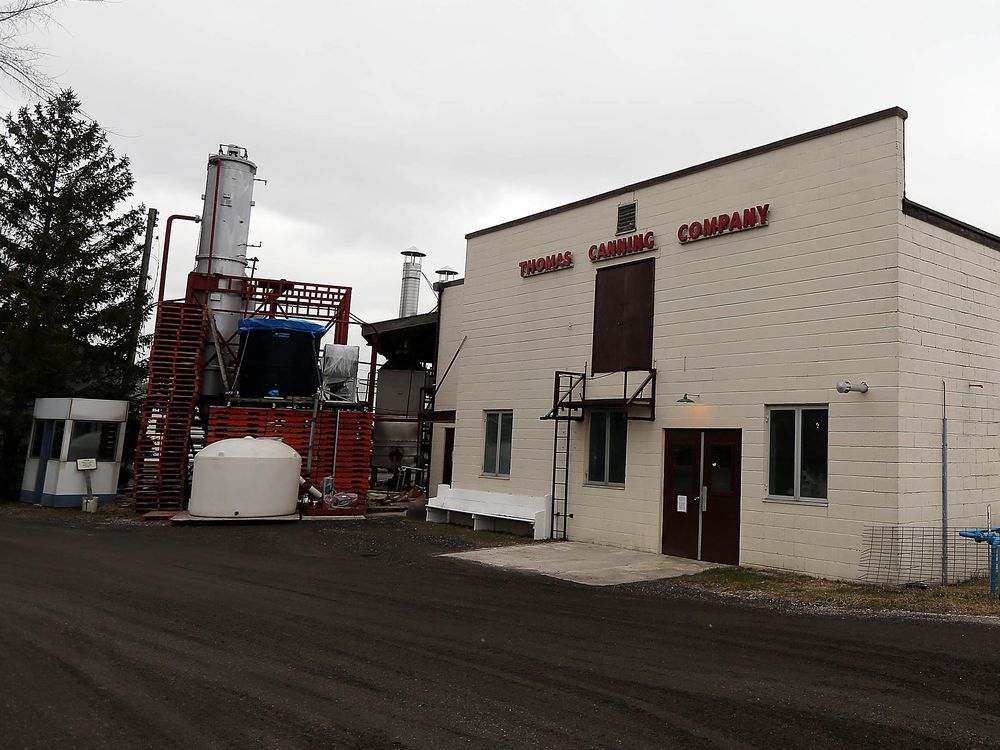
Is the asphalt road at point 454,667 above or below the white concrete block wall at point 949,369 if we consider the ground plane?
below

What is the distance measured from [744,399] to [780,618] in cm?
499

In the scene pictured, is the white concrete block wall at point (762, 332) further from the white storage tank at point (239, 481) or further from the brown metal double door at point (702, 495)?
the white storage tank at point (239, 481)

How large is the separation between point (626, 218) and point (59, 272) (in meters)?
18.4

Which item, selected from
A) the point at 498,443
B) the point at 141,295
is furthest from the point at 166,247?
the point at 498,443

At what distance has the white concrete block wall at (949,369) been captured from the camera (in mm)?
11695

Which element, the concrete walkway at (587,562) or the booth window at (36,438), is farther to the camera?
the booth window at (36,438)

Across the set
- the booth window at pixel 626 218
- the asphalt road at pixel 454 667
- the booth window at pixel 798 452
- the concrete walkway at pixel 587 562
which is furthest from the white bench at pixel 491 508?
the booth window at pixel 626 218

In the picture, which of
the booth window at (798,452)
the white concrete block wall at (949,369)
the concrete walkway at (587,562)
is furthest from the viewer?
the concrete walkway at (587,562)

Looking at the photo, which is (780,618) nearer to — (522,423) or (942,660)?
(942,660)

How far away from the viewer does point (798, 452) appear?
41.9ft

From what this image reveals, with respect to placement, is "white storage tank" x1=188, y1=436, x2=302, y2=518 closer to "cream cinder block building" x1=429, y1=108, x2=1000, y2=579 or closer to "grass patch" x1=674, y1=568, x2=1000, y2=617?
"cream cinder block building" x1=429, y1=108, x2=1000, y2=579

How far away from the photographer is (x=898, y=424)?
11477 mm

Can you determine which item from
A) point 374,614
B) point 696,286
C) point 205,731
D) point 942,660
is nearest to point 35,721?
point 205,731

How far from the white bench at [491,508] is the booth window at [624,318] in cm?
343
